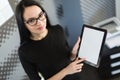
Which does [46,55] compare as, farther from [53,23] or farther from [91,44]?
[53,23]

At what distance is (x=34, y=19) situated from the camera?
1271 mm

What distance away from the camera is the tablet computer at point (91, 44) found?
1.52 metres

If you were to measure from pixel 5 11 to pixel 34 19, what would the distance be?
51 centimetres

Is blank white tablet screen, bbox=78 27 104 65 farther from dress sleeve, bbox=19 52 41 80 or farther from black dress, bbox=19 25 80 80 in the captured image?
dress sleeve, bbox=19 52 41 80

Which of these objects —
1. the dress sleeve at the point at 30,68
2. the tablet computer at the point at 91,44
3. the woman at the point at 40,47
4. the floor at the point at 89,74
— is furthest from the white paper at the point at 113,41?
the dress sleeve at the point at 30,68

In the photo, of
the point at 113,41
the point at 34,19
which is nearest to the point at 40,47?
the point at 34,19

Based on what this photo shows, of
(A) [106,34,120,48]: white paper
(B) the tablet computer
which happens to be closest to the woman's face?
(B) the tablet computer

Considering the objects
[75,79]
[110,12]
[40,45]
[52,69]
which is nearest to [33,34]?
[40,45]

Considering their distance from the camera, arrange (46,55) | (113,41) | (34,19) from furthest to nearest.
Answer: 1. (113,41)
2. (46,55)
3. (34,19)

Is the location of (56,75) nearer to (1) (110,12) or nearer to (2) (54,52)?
(2) (54,52)

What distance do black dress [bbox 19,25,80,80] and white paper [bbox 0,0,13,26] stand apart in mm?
445

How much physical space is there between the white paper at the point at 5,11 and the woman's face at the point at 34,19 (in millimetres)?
449

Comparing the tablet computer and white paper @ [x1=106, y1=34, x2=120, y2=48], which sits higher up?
the tablet computer

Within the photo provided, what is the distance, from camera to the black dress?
1344mm
